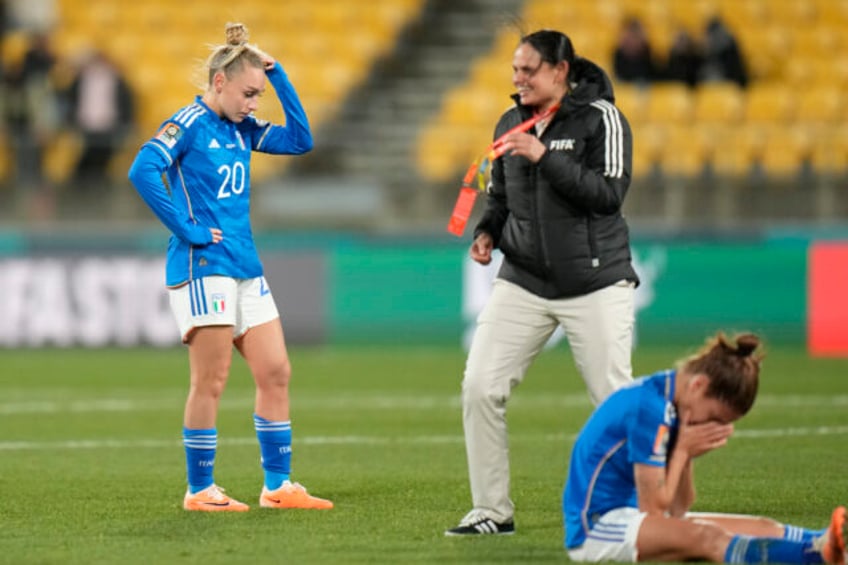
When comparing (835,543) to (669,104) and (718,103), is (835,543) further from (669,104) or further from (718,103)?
(718,103)

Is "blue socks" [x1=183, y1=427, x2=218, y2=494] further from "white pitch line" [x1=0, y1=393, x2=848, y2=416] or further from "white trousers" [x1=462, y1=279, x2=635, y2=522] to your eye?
"white pitch line" [x1=0, y1=393, x2=848, y2=416]

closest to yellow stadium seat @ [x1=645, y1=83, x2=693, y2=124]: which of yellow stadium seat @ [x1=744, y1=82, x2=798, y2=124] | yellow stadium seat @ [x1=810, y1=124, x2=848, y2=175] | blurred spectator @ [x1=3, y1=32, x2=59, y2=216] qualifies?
yellow stadium seat @ [x1=744, y1=82, x2=798, y2=124]

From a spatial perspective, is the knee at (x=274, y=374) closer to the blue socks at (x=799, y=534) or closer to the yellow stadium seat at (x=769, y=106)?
the blue socks at (x=799, y=534)

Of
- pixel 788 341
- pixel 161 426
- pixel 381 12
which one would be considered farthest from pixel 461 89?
pixel 161 426

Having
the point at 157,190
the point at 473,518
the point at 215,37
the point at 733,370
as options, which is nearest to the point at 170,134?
the point at 157,190

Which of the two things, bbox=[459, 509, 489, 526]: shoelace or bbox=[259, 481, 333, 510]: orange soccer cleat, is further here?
bbox=[259, 481, 333, 510]: orange soccer cleat

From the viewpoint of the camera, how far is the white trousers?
7.45 meters

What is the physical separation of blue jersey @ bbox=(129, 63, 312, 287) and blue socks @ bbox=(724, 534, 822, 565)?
3120 mm

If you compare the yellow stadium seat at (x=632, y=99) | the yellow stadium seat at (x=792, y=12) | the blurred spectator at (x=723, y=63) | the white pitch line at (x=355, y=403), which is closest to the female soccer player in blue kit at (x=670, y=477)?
the white pitch line at (x=355, y=403)

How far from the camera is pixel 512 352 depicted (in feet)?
24.9

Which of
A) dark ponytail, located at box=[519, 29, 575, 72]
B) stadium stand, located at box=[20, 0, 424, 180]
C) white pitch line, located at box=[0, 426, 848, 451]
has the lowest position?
white pitch line, located at box=[0, 426, 848, 451]

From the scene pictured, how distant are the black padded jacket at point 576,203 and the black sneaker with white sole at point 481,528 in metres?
1.06

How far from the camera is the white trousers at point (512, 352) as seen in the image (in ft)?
24.4

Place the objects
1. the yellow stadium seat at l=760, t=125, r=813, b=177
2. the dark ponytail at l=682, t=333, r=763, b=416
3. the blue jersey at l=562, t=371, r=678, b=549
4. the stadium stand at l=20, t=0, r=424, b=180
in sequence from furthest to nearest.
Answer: the stadium stand at l=20, t=0, r=424, b=180
the yellow stadium seat at l=760, t=125, r=813, b=177
the blue jersey at l=562, t=371, r=678, b=549
the dark ponytail at l=682, t=333, r=763, b=416
